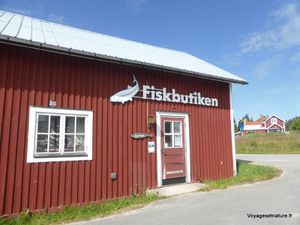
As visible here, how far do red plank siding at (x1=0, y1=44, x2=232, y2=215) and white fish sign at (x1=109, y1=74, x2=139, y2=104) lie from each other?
14cm

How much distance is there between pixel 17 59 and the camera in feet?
23.3

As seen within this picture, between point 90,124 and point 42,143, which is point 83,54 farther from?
point 42,143

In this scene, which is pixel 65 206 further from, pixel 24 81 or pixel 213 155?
pixel 213 155

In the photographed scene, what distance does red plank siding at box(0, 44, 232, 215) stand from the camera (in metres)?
6.84

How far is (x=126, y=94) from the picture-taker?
8.80 meters

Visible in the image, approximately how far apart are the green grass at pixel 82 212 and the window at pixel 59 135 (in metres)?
1.23

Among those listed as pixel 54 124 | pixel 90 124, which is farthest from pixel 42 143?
pixel 90 124

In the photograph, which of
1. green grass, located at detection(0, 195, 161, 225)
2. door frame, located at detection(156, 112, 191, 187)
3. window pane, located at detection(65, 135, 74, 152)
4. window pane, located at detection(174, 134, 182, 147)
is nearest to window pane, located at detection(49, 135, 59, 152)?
window pane, located at detection(65, 135, 74, 152)

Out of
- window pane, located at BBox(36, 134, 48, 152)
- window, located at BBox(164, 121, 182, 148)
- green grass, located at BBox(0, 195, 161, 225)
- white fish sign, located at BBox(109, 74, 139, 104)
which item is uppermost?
white fish sign, located at BBox(109, 74, 139, 104)

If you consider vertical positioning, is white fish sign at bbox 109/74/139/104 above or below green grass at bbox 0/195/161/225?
above

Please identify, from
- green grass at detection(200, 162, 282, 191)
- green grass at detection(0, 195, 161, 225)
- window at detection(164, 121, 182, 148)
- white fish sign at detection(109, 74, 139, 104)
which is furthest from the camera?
window at detection(164, 121, 182, 148)

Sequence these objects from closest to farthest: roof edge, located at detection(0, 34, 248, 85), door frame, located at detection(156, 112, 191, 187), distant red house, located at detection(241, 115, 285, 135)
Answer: roof edge, located at detection(0, 34, 248, 85), door frame, located at detection(156, 112, 191, 187), distant red house, located at detection(241, 115, 285, 135)

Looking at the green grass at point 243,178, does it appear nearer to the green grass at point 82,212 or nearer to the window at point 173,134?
the window at point 173,134

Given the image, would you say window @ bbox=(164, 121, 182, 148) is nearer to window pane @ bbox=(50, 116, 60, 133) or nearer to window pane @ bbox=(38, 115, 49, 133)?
window pane @ bbox=(50, 116, 60, 133)
